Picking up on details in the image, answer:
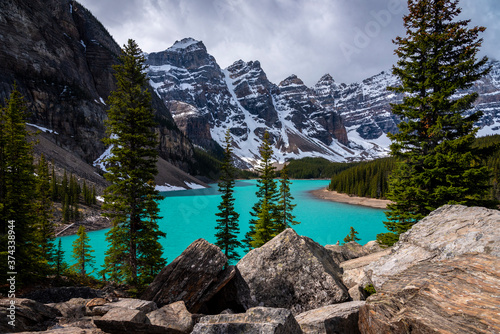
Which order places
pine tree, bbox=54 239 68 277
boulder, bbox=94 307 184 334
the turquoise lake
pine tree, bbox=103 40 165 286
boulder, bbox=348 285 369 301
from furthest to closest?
the turquoise lake
pine tree, bbox=54 239 68 277
pine tree, bbox=103 40 165 286
boulder, bbox=348 285 369 301
boulder, bbox=94 307 184 334

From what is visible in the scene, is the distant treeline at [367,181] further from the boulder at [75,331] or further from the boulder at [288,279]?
the boulder at [75,331]

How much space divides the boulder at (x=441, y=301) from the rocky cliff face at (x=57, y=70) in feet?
329

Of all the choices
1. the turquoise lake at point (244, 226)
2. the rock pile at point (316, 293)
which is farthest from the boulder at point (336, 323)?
the turquoise lake at point (244, 226)

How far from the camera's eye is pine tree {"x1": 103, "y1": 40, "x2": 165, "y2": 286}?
45.8 ft

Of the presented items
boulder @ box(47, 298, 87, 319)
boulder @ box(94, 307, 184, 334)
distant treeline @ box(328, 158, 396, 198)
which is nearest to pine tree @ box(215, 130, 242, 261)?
boulder @ box(47, 298, 87, 319)

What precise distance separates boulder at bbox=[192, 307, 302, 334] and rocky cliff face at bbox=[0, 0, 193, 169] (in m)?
98.4

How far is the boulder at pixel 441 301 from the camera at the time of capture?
3.50m

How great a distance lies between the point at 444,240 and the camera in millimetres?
6363

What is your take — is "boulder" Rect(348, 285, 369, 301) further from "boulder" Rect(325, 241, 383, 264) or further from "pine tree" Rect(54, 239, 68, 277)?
"pine tree" Rect(54, 239, 68, 277)

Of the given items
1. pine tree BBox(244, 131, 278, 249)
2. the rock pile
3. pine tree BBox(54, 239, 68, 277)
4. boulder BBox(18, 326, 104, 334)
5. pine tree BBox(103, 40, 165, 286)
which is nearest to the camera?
the rock pile

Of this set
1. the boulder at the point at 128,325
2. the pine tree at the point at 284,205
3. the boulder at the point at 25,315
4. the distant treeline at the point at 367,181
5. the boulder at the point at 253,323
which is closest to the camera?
the boulder at the point at 253,323

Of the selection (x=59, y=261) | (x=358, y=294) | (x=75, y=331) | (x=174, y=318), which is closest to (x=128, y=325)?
(x=174, y=318)

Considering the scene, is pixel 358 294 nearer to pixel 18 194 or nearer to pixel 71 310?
pixel 71 310

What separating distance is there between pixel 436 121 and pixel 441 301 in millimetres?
11255
